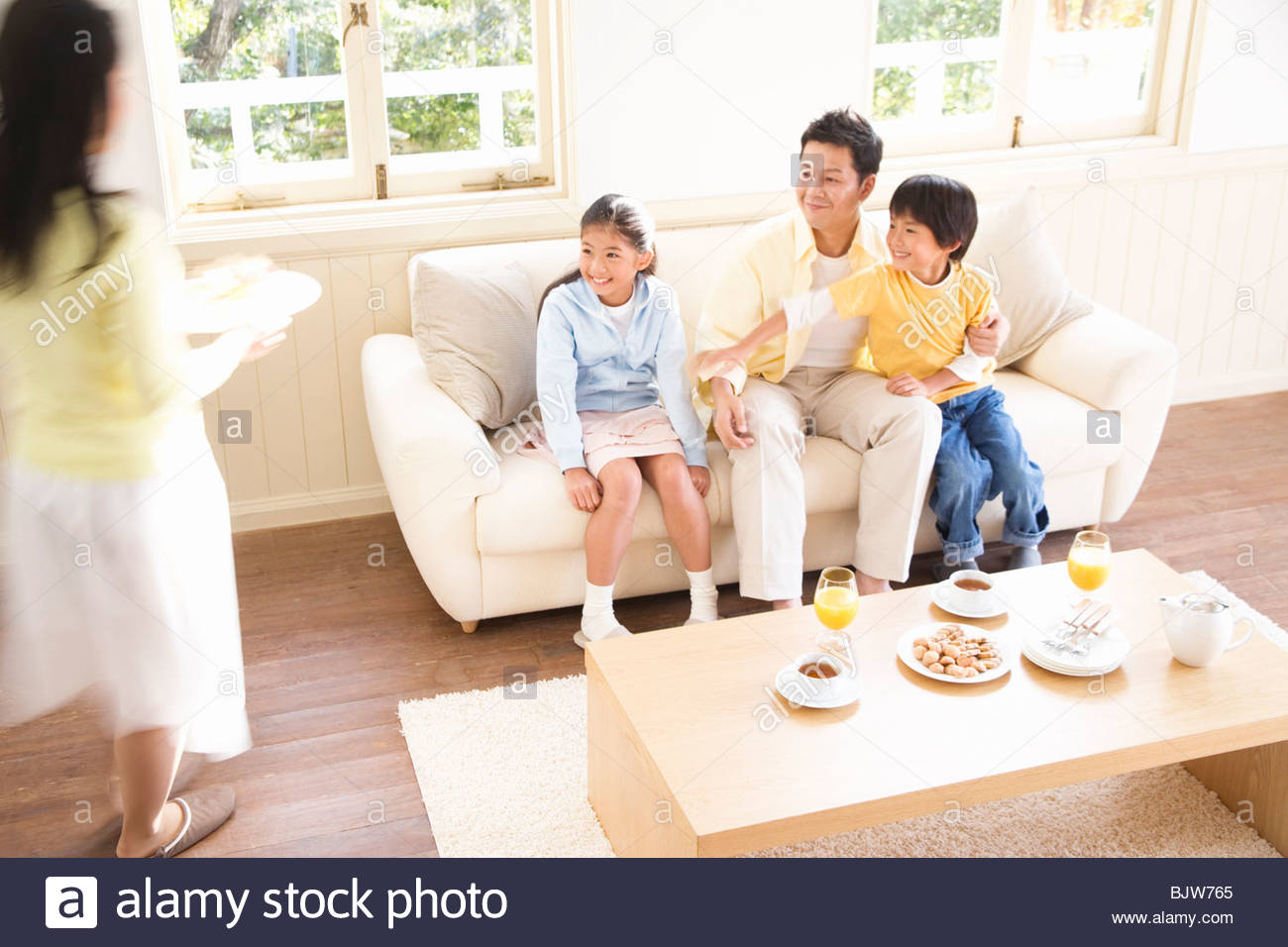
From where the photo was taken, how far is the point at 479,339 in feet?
9.95

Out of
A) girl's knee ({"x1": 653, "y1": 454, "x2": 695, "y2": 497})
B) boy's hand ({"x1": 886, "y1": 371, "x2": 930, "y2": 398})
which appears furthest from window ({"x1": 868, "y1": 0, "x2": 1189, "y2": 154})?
girl's knee ({"x1": 653, "y1": 454, "x2": 695, "y2": 497})

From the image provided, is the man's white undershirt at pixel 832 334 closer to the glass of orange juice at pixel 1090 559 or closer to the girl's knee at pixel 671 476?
the girl's knee at pixel 671 476

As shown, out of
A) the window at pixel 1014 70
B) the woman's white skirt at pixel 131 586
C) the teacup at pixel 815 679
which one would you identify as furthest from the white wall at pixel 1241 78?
the woman's white skirt at pixel 131 586

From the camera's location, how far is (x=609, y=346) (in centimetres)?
294

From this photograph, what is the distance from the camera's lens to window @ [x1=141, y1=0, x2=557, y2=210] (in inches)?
127

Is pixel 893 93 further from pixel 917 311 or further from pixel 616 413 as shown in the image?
pixel 616 413

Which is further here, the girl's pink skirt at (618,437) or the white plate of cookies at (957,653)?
the girl's pink skirt at (618,437)

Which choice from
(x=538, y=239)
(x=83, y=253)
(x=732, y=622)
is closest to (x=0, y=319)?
(x=83, y=253)

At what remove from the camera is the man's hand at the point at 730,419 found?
2.87 metres

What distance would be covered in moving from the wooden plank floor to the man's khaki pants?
0.27 meters

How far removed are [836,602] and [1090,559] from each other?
1.60ft

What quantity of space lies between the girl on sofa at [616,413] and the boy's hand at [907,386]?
17.4 inches

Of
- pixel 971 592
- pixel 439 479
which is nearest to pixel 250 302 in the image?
pixel 439 479
